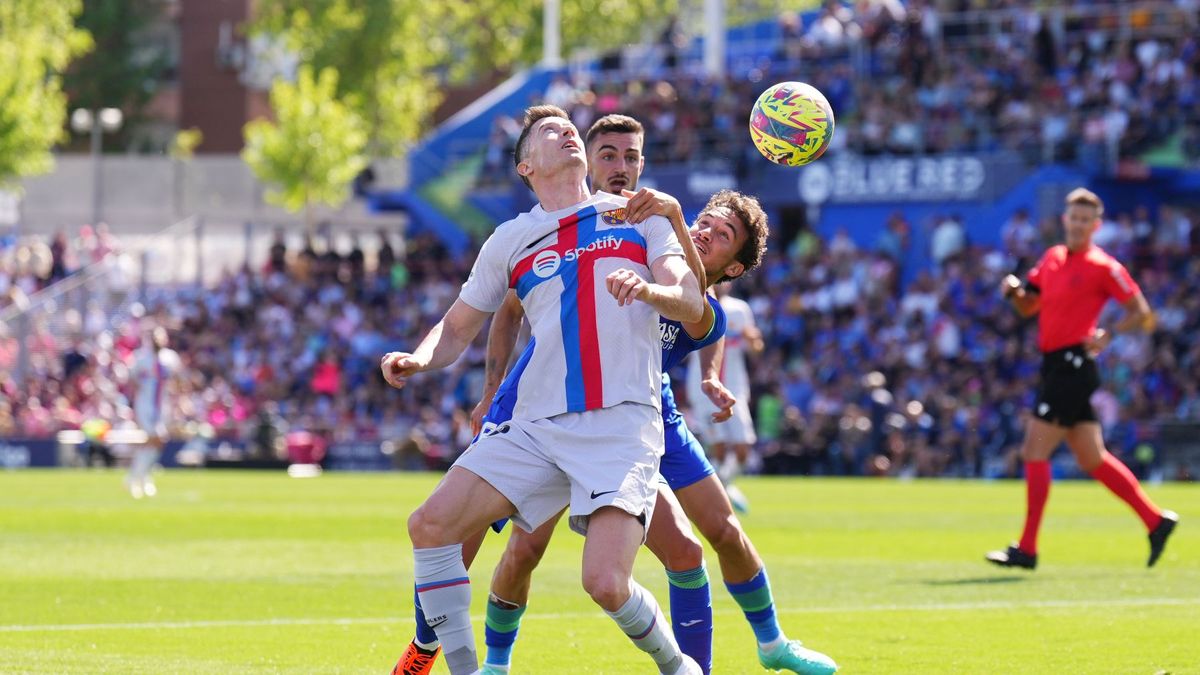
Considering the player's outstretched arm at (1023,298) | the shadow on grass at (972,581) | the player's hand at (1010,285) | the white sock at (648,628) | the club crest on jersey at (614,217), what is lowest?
the shadow on grass at (972,581)

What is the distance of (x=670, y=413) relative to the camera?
27.3ft

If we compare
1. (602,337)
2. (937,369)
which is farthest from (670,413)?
(937,369)

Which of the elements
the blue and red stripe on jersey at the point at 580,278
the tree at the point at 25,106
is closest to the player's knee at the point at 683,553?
the blue and red stripe on jersey at the point at 580,278

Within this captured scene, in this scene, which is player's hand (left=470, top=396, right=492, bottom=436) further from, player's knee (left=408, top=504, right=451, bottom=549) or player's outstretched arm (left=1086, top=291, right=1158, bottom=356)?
player's outstretched arm (left=1086, top=291, right=1158, bottom=356)

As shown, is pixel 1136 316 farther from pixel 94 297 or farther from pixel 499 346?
pixel 94 297

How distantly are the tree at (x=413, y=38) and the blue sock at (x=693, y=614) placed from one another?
54961 mm

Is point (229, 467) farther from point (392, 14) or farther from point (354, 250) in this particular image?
point (392, 14)

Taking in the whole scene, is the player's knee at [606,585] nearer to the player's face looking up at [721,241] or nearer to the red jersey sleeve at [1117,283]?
the player's face looking up at [721,241]

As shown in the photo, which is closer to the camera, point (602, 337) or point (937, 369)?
point (602, 337)

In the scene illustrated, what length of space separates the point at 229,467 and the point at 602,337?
30.6 m

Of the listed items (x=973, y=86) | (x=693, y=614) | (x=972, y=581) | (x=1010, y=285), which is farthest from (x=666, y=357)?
(x=973, y=86)

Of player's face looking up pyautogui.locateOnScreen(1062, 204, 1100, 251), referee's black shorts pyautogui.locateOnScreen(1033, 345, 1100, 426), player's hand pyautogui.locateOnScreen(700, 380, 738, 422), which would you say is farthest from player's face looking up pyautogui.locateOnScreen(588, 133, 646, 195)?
referee's black shorts pyautogui.locateOnScreen(1033, 345, 1100, 426)

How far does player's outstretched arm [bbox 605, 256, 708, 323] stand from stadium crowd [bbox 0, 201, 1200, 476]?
22.9m

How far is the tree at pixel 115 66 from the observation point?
74.9 metres
